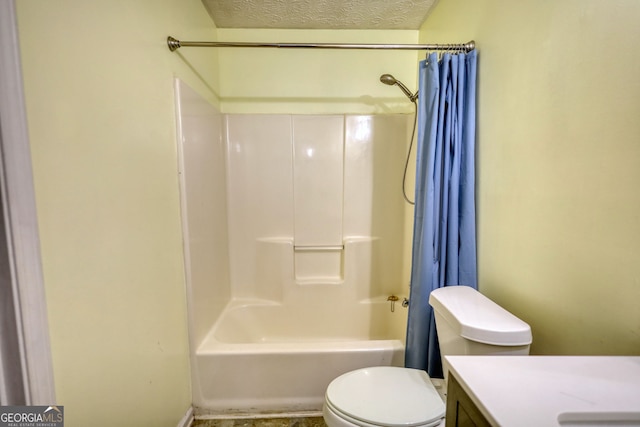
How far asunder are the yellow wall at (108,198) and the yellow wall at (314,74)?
737 millimetres

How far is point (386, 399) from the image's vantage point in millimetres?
1014

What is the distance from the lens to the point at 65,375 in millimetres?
706

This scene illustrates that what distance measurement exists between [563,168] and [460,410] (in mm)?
790

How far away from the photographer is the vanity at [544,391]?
504 mm

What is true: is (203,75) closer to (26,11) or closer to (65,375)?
(26,11)

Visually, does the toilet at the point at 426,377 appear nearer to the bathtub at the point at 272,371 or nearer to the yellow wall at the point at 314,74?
the bathtub at the point at 272,371


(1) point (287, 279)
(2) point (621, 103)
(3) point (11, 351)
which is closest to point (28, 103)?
(3) point (11, 351)

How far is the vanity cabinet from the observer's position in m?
0.56

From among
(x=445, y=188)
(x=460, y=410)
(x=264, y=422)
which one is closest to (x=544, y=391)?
(x=460, y=410)

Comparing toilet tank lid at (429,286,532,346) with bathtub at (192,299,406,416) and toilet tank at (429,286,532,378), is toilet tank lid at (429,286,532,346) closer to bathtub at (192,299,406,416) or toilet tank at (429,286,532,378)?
toilet tank at (429,286,532,378)

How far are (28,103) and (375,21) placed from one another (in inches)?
79.7

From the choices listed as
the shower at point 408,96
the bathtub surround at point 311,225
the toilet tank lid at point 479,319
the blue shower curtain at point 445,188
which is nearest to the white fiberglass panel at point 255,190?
the bathtub surround at point 311,225

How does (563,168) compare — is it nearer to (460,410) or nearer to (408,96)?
(460,410)

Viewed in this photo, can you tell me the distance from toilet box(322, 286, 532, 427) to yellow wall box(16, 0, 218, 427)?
0.76 m
